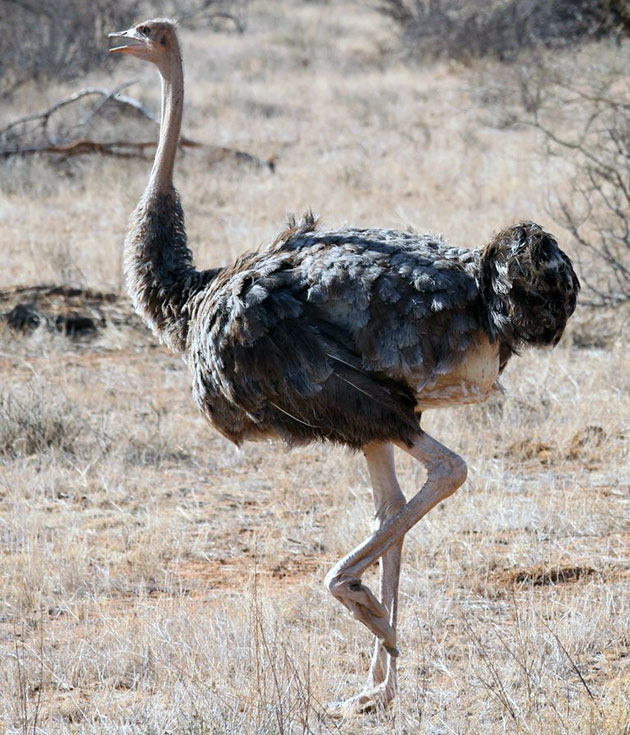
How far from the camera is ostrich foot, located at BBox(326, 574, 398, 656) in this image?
3.40 m

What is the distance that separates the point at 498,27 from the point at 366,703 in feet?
47.7

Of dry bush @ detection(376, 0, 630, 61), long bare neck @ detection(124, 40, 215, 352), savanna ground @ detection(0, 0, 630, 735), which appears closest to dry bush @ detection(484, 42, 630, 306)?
savanna ground @ detection(0, 0, 630, 735)

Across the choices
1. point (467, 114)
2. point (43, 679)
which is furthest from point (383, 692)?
point (467, 114)

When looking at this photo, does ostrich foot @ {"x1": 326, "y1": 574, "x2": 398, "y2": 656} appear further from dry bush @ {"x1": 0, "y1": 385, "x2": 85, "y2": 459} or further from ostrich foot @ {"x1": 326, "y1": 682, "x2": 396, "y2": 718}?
dry bush @ {"x1": 0, "y1": 385, "x2": 85, "y2": 459}

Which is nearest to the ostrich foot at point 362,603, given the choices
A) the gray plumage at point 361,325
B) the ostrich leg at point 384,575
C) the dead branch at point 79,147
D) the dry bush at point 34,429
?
the ostrich leg at point 384,575

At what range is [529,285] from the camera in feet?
11.1

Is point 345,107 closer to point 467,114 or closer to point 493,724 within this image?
point 467,114

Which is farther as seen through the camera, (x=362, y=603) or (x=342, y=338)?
(x=342, y=338)

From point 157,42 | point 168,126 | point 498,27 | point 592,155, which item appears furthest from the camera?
point 498,27

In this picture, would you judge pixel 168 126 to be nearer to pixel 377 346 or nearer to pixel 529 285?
pixel 377 346

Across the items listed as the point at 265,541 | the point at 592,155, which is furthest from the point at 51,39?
the point at 265,541

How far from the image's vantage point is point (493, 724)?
10.8 ft

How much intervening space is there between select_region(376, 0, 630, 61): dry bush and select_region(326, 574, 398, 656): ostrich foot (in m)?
12.3

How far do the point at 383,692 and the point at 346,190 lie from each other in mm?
7920
